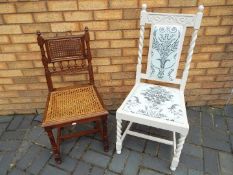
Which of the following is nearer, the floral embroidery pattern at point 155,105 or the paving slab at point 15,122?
the floral embroidery pattern at point 155,105

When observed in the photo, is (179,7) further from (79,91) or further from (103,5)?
(79,91)

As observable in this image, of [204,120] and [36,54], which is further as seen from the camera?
[204,120]

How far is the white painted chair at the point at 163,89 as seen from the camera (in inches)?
77.7

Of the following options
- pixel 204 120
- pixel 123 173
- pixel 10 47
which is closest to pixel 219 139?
pixel 204 120

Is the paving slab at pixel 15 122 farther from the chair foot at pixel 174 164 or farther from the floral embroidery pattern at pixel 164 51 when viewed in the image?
the chair foot at pixel 174 164

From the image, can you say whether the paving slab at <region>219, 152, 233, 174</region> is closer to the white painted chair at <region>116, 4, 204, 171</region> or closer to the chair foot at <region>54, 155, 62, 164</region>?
the white painted chair at <region>116, 4, 204, 171</region>

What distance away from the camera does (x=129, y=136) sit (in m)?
2.58

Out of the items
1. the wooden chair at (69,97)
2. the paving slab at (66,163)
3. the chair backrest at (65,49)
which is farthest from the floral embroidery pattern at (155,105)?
the paving slab at (66,163)

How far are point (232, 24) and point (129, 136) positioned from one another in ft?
5.03

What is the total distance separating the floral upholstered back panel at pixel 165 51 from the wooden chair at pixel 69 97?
580 mm

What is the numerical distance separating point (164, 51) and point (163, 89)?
0.39 metres

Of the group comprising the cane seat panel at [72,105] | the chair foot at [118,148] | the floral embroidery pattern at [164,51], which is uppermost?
the floral embroidery pattern at [164,51]

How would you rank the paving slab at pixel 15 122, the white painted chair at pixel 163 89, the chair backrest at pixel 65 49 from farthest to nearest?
the paving slab at pixel 15 122 < the chair backrest at pixel 65 49 < the white painted chair at pixel 163 89

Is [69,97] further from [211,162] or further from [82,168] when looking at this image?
[211,162]
